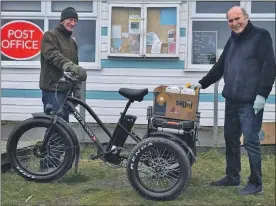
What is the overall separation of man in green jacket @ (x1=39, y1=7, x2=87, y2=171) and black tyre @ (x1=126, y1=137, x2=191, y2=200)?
925 mm

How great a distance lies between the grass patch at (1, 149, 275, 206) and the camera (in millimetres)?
4531

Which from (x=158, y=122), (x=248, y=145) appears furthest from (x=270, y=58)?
(x=158, y=122)

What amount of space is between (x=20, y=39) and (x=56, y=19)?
844 mm

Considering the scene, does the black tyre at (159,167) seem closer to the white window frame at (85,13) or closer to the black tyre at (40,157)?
the black tyre at (40,157)

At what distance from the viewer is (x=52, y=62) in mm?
5109

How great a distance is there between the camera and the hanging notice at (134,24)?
9.18 meters

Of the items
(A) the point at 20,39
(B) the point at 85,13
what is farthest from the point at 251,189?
(A) the point at 20,39

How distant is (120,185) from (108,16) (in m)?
4.85

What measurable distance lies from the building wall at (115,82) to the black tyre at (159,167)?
455cm

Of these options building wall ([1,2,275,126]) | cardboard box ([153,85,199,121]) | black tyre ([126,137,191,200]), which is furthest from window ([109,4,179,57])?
black tyre ([126,137,191,200])

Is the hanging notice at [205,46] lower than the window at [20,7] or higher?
lower

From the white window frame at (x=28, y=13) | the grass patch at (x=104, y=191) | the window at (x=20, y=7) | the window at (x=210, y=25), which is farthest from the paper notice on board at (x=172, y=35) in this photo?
the grass patch at (x=104, y=191)

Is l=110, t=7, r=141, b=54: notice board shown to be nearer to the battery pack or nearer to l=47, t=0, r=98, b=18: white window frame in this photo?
l=47, t=0, r=98, b=18: white window frame

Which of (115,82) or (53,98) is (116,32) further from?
(53,98)
